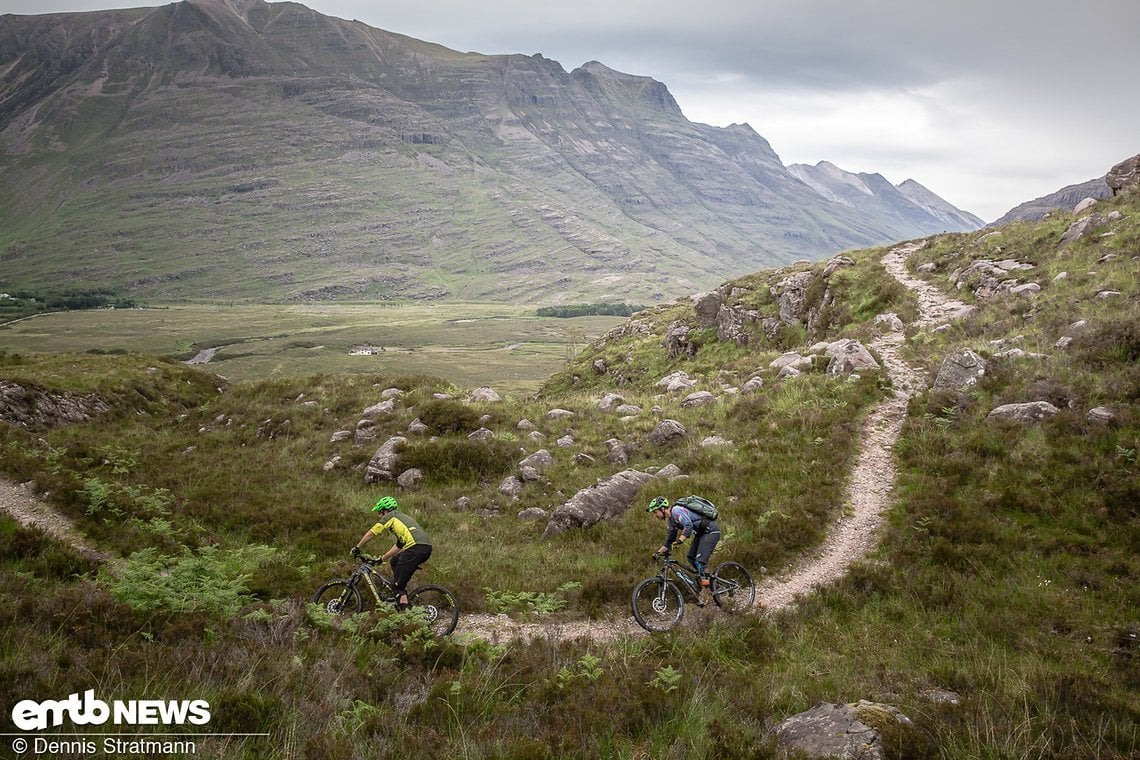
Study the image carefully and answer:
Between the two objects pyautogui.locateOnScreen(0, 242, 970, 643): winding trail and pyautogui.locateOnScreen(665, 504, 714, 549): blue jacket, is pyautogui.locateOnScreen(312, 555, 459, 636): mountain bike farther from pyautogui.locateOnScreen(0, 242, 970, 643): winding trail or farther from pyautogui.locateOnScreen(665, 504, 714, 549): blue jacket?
pyautogui.locateOnScreen(665, 504, 714, 549): blue jacket

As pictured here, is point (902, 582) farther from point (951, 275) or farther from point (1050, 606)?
point (951, 275)

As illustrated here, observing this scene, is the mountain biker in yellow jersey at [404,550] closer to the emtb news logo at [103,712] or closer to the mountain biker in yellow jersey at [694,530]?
the mountain biker in yellow jersey at [694,530]

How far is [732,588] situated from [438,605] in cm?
658

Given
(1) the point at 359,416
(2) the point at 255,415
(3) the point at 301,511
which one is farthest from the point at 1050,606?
(2) the point at 255,415

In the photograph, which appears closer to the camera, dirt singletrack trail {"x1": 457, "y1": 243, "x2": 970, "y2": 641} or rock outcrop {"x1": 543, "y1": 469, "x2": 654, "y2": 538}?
dirt singletrack trail {"x1": 457, "y1": 243, "x2": 970, "y2": 641}

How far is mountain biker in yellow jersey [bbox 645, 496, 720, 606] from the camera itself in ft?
40.2

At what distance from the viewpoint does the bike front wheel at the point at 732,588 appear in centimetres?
1220

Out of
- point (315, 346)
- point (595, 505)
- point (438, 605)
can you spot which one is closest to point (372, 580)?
point (438, 605)

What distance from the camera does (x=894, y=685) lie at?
8.38 meters

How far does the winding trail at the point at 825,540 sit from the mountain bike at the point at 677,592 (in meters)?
0.30

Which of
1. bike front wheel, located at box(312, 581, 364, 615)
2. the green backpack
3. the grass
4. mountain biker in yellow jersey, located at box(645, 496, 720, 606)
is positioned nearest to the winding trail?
mountain biker in yellow jersey, located at box(645, 496, 720, 606)

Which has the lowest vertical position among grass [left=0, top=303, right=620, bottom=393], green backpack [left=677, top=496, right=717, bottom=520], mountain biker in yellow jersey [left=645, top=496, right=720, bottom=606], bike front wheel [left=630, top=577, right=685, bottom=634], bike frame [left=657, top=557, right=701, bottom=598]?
grass [left=0, top=303, right=620, bottom=393]

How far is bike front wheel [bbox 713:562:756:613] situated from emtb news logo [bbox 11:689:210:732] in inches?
376

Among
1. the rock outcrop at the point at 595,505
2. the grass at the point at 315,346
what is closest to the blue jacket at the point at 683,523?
the rock outcrop at the point at 595,505
